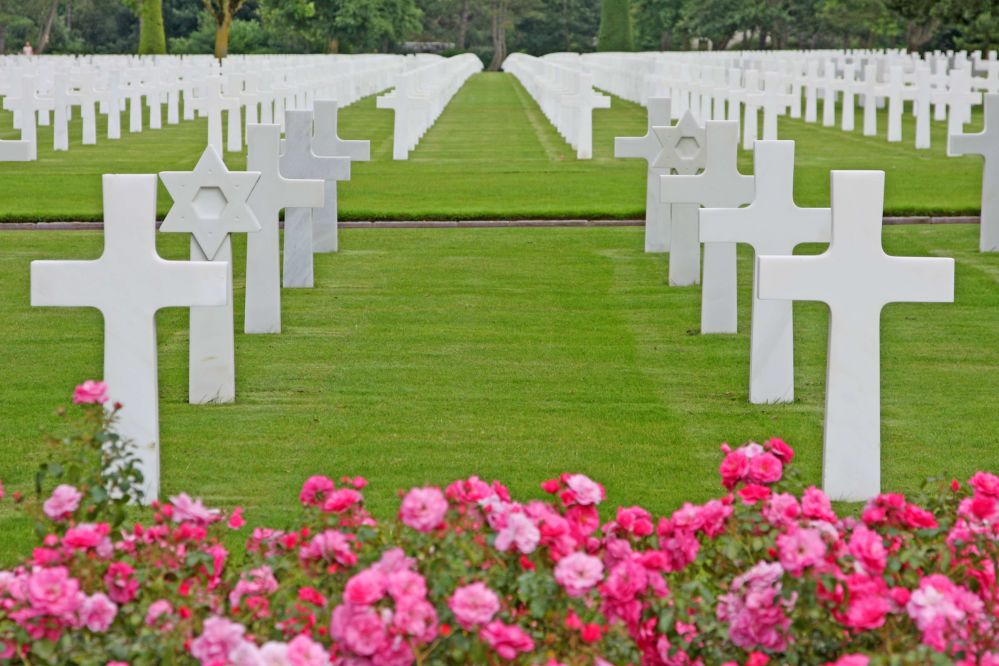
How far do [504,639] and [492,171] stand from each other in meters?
18.3

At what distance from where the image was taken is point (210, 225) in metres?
7.93

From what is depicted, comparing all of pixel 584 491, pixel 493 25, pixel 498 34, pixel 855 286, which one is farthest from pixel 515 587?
pixel 493 25

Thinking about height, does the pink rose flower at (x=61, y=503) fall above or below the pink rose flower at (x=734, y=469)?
below

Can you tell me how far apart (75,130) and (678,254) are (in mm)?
21173

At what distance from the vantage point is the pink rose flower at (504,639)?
11.3 feet

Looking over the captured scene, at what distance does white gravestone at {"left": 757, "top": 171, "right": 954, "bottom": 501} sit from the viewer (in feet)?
19.8

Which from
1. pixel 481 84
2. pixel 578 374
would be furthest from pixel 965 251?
pixel 481 84

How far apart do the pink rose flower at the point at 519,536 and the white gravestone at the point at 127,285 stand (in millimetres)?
2233

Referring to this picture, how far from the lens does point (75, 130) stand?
3111 cm

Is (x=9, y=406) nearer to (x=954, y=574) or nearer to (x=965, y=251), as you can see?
(x=954, y=574)

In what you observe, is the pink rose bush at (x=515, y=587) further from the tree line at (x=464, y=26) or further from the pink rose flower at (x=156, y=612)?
the tree line at (x=464, y=26)

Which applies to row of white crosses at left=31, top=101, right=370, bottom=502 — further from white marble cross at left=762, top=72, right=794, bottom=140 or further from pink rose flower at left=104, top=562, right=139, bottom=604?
white marble cross at left=762, top=72, right=794, bottom=140

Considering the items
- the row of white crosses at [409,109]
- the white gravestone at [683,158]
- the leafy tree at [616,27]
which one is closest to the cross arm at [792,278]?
the white gravestone at [683,158]

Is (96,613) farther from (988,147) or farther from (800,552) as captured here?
(988,147)
